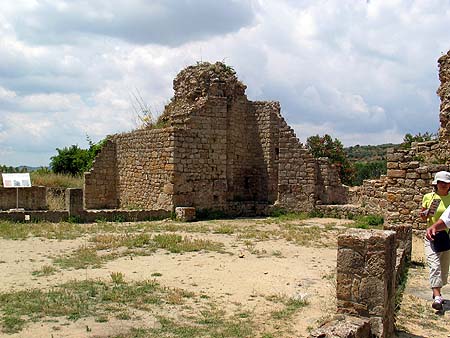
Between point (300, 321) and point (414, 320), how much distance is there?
1507mm

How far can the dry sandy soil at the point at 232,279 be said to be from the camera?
18.1 ft

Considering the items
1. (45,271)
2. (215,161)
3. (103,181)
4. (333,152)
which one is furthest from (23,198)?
(333,152)

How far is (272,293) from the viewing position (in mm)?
7004

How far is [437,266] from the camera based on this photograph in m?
6.43

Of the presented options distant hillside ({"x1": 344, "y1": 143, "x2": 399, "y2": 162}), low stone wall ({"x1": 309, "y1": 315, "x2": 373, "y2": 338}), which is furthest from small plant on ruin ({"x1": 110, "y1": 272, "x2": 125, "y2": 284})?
distant hillside ({"x1": 344, "y1": 143, "x2": 399, "y2": 162})

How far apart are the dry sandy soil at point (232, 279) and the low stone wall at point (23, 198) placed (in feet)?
16.1

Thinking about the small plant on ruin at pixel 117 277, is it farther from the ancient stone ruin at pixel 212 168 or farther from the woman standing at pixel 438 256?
the ancient stone ruin at pixel 212 168

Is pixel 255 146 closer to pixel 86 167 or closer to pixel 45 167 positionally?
pixel 86 167

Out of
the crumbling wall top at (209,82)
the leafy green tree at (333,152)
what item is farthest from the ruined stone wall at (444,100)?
the leafy green tree at (333,152)

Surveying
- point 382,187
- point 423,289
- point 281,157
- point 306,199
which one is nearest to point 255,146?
point 281,157

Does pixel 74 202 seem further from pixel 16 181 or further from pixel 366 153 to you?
pixel 366 153

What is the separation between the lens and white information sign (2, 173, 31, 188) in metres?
15.6

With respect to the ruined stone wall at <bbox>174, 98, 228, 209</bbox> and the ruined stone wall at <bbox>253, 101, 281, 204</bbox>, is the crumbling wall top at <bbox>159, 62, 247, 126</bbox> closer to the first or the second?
the ruined stone wall at <bbox>174, 98, 228, 209</bbox>

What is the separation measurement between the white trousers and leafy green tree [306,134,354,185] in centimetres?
2445
